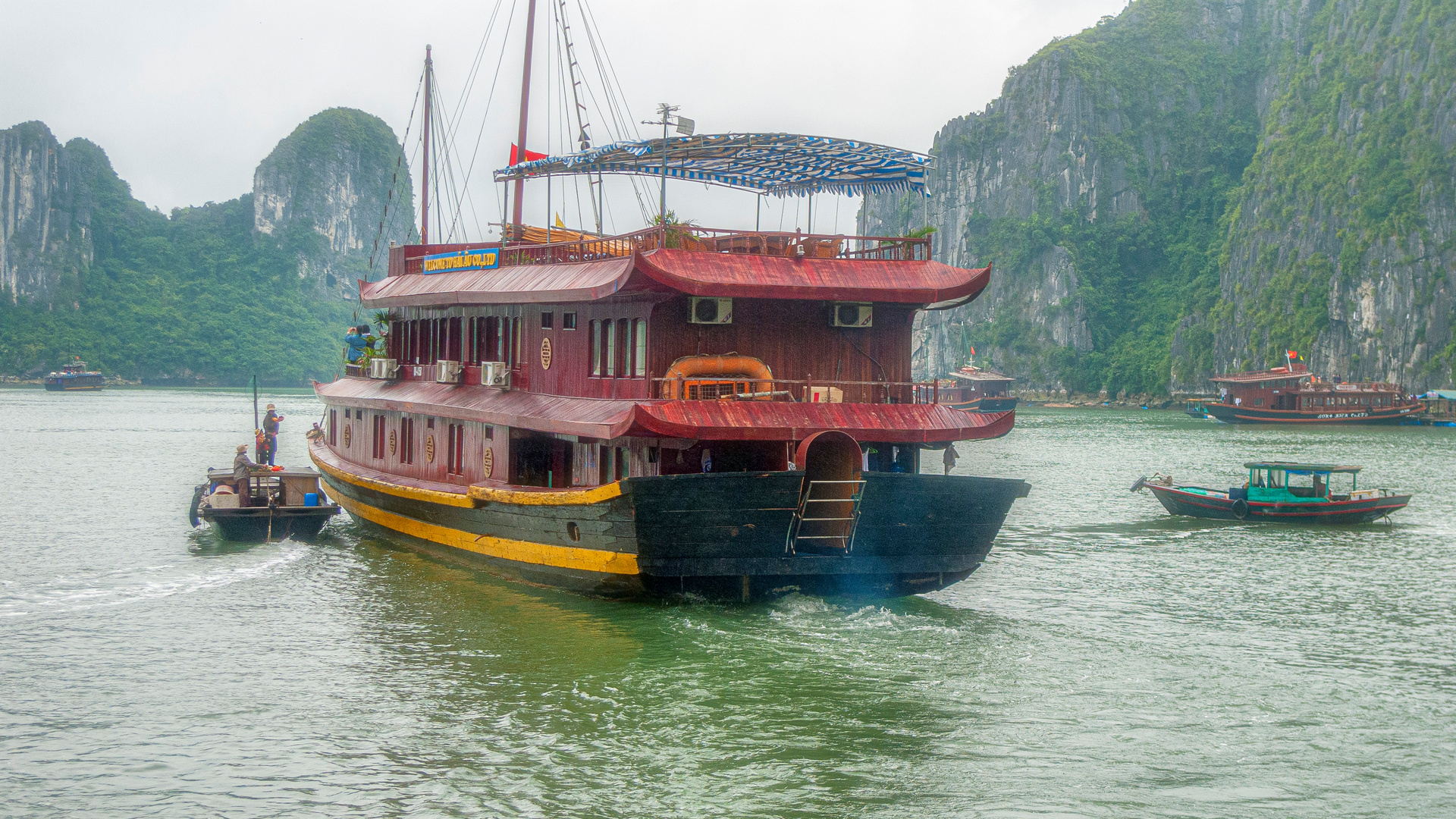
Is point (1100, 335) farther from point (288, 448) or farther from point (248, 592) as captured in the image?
point (248, 592)

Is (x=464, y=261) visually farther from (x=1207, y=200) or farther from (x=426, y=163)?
(x=1207, y=200)

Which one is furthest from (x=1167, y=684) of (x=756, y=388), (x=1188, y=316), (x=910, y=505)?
(x=1188, y=316)

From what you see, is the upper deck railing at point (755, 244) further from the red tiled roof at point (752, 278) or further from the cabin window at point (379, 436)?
the cabin window at point (379, 436)

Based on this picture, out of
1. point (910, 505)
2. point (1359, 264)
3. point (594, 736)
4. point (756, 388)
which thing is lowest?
point (594, 736)

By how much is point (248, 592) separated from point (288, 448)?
33.2m

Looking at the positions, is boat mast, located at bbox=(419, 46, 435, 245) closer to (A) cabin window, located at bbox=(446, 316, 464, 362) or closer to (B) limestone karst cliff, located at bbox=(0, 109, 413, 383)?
(A) cabin window, located at bbox=(446, 316, 464, 362)

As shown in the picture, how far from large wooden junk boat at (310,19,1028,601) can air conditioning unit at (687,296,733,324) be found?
26mm

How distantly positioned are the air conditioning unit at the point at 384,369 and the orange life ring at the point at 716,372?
10.6m

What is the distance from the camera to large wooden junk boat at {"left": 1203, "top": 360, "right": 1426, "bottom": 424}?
3253 inches

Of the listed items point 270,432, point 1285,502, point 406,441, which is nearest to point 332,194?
point 270,432

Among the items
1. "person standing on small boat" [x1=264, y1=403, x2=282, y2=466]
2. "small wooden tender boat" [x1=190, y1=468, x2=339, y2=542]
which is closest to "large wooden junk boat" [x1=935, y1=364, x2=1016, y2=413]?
"person standing on small boat" [x1=264, y1=403, x2=282, y2=466]

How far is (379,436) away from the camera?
26.8 meters

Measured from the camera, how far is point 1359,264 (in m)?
109

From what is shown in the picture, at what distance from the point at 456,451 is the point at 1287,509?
864 inches
